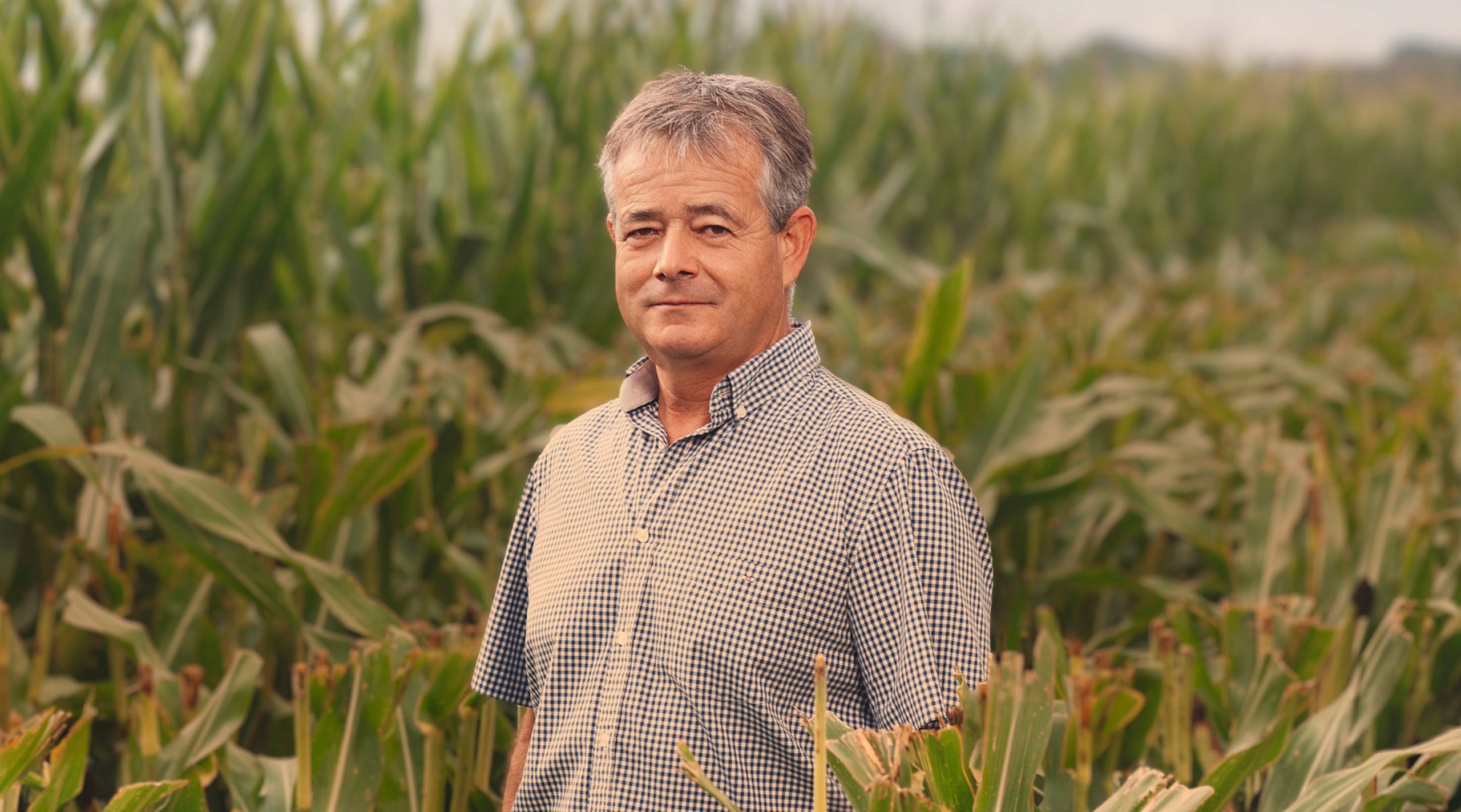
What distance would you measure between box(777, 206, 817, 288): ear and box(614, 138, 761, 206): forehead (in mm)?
55

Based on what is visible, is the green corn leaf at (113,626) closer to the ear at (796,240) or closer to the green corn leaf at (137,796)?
the green corn leaf at (137,796)

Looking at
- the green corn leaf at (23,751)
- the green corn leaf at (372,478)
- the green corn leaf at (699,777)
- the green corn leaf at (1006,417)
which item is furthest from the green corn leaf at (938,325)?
the green corn leaf at (23,751)

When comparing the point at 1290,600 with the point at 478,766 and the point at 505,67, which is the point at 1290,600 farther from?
the point at 505,67

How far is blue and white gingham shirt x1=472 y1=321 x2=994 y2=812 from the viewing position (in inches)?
41.1

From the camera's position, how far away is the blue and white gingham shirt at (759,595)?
3.42 feet

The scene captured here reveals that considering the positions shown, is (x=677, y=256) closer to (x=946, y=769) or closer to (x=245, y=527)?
(x=946, y=769)

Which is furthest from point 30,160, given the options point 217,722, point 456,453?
point 217,722

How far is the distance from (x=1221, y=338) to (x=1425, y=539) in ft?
5.98

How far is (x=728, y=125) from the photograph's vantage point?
1034 millimetres

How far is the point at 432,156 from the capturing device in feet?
11.5

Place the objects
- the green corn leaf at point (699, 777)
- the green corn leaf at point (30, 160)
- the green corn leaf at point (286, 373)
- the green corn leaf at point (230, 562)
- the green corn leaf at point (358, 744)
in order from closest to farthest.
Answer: the green corn leaf at point (699, 777) < the green corn leaf at point (358, 744) < the green corn leaf at point (230, 562) < the green corn leaf at point (30, 160) < the green corn leaf at point (286, 373)

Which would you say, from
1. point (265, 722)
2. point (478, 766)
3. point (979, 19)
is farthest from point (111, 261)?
point (979, 19)

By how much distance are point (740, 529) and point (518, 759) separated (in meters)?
0.35

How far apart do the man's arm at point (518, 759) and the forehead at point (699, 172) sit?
49 cm
